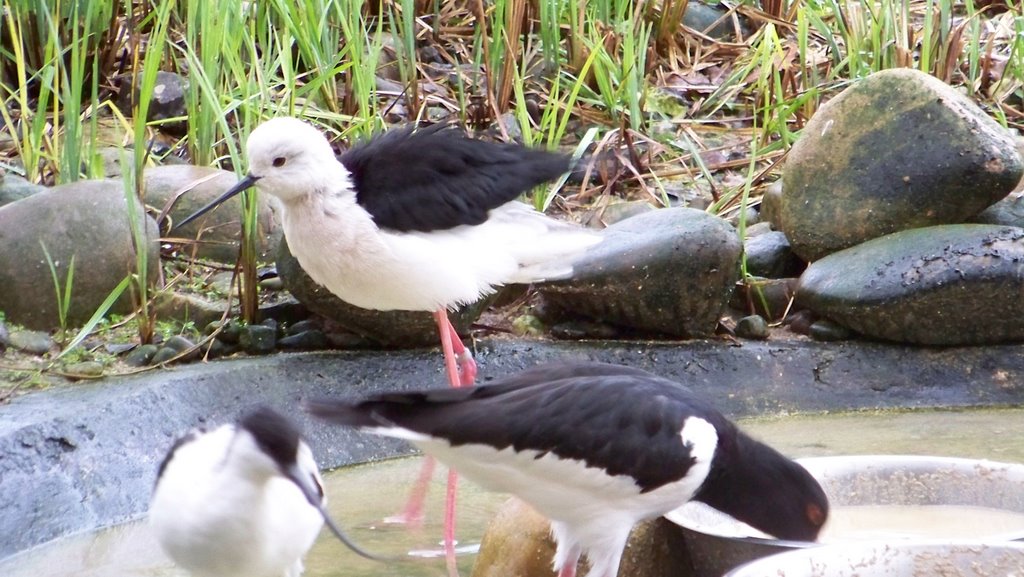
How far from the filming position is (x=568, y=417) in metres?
2.94

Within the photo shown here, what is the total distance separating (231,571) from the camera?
9.82 ft

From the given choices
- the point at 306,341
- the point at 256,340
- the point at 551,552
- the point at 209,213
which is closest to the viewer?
the point at 551,552

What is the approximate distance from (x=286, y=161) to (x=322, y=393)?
0.87 meters

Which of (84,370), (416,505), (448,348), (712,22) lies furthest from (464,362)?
(712,22)

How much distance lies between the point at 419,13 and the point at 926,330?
3.60 m

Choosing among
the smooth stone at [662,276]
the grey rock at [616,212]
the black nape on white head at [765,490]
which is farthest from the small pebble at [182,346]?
the black nape on white head at [765,490]

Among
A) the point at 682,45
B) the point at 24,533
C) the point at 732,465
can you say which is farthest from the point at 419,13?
the point at 732,465

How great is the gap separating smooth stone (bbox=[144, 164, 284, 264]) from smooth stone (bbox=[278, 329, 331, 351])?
0.55 metres

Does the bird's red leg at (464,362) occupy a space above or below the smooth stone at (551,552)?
below

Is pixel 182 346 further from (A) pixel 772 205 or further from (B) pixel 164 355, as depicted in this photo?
(A) pixel 772 205

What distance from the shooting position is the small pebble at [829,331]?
17.5ft

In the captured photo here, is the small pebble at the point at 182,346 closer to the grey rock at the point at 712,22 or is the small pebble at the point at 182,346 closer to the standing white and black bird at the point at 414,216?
the standing white and black bird at the point at 414,216

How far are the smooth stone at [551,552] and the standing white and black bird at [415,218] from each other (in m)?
0.66

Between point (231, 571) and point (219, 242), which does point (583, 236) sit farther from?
point (231, 571)
